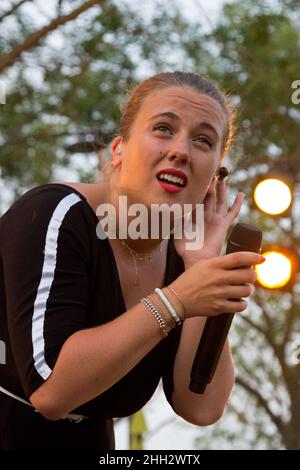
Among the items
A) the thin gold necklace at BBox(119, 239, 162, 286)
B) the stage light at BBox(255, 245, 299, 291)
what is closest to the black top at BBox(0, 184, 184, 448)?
the thin gold necklace at BBox(119, 239, 162, 286)

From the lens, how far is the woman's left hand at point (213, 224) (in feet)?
8.48

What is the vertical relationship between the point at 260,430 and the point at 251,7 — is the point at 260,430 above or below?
below

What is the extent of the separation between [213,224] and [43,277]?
727mm

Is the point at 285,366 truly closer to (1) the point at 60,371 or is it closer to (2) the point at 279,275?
(2) the point at 279,275

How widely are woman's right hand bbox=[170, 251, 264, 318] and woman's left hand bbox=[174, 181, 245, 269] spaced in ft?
1.95

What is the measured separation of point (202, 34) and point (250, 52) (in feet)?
1.87

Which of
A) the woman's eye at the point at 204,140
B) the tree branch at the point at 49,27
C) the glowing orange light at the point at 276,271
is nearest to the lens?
the woman's eye at the point at 204,140

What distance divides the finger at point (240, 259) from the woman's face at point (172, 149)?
484 mm

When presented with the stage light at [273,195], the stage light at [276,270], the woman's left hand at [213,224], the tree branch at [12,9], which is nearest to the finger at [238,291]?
the woman's left hand at [213,224]

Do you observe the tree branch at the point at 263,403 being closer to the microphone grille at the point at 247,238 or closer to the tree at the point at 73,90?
the tree at the point at 73,90

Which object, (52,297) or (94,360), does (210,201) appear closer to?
(52,297)

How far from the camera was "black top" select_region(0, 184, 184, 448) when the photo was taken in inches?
79.1

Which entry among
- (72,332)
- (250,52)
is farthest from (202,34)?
(72,332)

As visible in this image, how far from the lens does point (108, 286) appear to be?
2.34 meters
